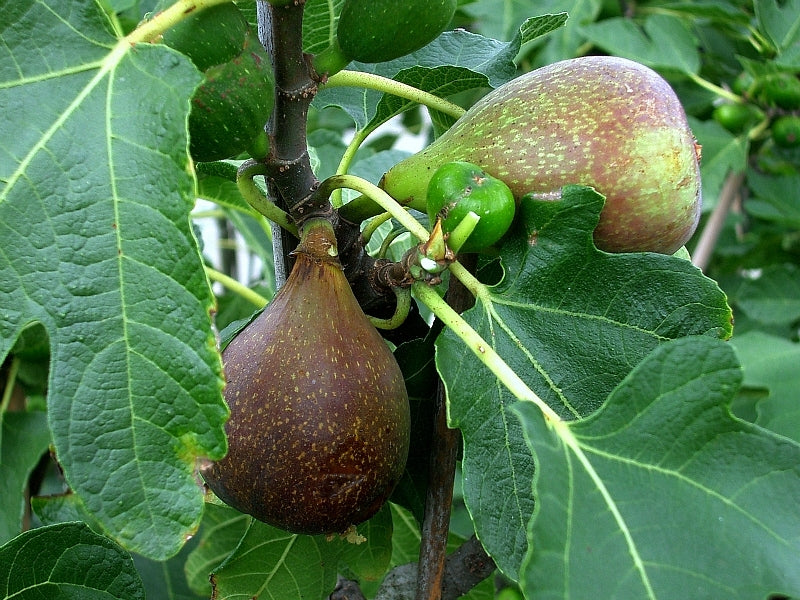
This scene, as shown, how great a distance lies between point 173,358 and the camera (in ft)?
2.23

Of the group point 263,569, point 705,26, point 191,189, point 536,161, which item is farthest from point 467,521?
point 705,26

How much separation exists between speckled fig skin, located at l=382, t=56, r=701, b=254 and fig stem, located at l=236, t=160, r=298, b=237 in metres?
0.18

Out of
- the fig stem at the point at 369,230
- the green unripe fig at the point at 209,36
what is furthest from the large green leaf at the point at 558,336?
the green unripe fig at the point at 209,36

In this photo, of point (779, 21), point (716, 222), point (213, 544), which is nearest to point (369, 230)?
point (213, 544)

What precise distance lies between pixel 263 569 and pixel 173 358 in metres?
0.43

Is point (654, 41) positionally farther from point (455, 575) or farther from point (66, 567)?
point (66, 567)

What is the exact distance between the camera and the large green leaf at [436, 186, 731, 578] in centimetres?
78

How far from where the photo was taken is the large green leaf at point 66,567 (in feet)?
2.97

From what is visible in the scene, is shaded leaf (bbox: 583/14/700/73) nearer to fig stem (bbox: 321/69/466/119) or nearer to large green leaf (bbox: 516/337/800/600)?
fig stem (bbox: 321/69/466/119)

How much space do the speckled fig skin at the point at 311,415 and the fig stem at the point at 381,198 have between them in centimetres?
9

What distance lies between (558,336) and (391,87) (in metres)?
0.35

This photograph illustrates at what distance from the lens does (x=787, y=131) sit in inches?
86.4

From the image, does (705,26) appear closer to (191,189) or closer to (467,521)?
(467,521)

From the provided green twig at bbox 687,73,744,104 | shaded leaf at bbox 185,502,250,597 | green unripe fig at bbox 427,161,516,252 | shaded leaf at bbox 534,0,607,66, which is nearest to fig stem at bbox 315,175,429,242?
green unripe fig at bbox 427,161,516,252
